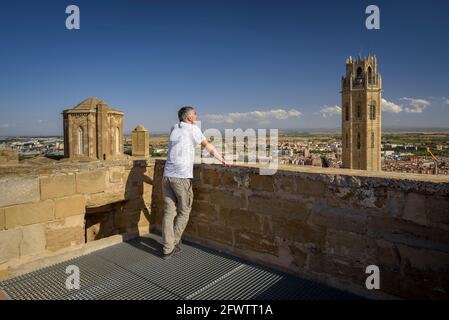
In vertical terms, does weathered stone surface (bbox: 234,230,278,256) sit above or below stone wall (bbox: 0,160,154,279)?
below

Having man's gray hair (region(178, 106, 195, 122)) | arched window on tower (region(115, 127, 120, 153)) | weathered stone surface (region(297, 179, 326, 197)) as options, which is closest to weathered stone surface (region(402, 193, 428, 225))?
weathered stone surface (region(297, 179, 326, 197))

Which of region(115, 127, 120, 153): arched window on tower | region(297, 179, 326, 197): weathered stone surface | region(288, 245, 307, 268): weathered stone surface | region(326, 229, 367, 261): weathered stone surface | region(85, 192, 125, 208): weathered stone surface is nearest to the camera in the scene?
region(326, 229, 367, 261): weathered stone surface

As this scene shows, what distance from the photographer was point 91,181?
159 inches

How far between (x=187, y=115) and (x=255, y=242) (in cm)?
162

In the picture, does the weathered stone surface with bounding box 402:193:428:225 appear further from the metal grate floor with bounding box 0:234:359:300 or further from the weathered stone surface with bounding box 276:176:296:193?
the weathered stone surface with bounding box 276:176:296:193

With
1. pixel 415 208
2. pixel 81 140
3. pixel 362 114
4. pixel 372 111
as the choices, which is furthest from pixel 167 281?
pixel 372 111

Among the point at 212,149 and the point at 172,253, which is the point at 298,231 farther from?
the point at 172,253

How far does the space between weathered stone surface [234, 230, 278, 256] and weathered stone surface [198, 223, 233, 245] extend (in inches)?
5.0

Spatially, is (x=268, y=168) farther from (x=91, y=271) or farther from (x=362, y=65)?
(x=362, y=65)

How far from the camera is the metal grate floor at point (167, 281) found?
9.37ft

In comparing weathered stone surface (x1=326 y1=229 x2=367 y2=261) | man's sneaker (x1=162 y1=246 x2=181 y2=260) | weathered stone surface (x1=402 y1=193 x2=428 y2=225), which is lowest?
man's sneaker (x1=162 y1=246 x2=181 y2=260)

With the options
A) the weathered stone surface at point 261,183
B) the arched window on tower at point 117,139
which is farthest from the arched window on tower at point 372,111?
the weathered stone surface at point 261,183

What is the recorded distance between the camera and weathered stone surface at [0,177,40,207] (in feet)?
10.7

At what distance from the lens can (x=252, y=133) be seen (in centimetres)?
380
